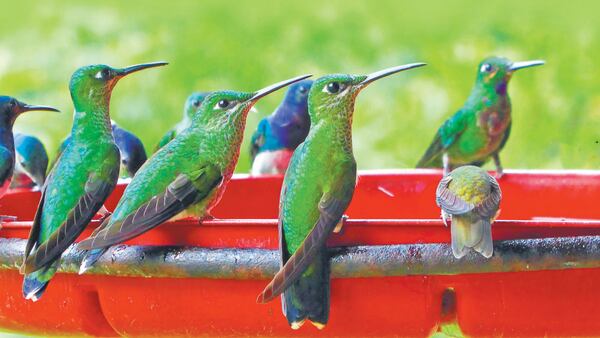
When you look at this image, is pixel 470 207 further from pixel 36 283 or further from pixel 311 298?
pixel 36 283

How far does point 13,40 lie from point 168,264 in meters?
3.97

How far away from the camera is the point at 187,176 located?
63.4 inches

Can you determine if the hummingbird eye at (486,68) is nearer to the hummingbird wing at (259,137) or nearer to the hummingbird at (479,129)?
the hummingbird at (479,129)

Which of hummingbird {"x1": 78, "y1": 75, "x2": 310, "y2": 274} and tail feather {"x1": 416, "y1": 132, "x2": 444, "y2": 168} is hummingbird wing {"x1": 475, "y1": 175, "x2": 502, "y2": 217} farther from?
tail feather {"x1": 416, "y1": 132, "x2": 444, "y2": 168}

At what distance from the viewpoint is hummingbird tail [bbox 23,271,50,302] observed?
55.9 inches

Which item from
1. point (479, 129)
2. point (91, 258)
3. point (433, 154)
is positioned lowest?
point (433, 154)

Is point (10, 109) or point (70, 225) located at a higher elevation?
point (70, 225)

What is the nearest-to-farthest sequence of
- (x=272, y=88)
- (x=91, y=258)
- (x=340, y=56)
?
(x=91, y=258) < (x=272, y=88) < (x=340, y=56)

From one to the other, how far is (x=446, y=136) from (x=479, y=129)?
0.37 ft

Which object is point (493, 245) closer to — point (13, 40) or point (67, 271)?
point (67, 271)

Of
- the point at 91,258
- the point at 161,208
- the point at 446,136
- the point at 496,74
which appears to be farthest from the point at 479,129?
the point at 91,258

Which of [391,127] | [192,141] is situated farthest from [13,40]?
[192,141]

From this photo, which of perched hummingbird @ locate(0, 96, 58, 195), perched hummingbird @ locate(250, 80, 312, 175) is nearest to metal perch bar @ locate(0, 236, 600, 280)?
perched hummingbird @ locate(0, 96, 58, 195)

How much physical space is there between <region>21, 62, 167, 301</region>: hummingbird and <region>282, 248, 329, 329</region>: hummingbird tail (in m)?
0.33
